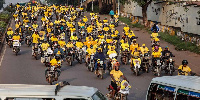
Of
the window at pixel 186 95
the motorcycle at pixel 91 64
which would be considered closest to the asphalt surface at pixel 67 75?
the motorcycle at pixel 91 64

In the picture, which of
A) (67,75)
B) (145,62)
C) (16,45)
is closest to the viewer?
(145,62)

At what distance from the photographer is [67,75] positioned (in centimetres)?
2350

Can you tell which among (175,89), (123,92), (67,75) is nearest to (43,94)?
(175,89)

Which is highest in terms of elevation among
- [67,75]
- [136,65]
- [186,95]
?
[186,95]

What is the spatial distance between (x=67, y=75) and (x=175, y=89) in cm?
1306

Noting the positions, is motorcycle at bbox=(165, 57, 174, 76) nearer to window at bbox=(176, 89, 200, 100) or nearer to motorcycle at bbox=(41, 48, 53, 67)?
motorcycle at bbox=(41, 48, 53, 67)

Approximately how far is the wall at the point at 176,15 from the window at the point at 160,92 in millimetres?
20226

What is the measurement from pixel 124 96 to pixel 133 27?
3338cm

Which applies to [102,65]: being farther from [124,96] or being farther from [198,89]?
[198,89]

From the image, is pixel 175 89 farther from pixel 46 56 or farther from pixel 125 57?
pixel 46 56

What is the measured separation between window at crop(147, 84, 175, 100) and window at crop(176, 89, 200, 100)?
0.22 metres

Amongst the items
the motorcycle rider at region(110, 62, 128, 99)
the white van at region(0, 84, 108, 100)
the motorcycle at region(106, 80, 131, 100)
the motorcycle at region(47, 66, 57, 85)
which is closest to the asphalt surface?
the motorcycle at region(47, 66, 57, 85)

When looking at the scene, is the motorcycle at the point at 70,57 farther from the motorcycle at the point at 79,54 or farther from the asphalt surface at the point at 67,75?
the motorcycle at the point at 79,54

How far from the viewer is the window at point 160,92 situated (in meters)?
11.2
